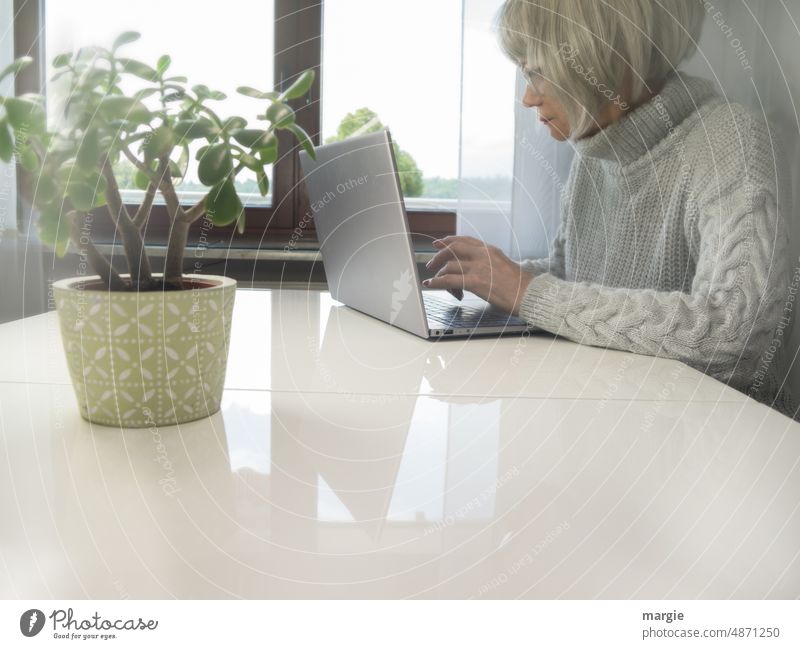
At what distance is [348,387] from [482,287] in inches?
13.9

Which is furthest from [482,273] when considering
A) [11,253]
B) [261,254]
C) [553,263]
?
[11,253]

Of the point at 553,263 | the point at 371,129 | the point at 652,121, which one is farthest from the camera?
the point at 371,129

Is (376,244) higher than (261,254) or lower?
higher

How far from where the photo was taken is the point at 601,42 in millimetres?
1108

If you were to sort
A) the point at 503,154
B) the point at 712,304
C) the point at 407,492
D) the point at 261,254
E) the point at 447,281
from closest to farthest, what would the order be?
the point at 407,492
the point at 712,304
the point at 447,281
the point at 261,254
the point at 503,154

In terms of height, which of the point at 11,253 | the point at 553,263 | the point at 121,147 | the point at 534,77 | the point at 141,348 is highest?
the point at 534,77

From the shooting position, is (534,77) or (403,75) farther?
(403,75)

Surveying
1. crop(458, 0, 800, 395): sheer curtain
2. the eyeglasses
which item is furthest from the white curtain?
the eyeglasses

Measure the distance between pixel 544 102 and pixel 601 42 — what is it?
15cm

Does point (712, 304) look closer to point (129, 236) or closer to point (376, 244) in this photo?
point (376, 244)

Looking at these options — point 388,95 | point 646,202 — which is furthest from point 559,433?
point 388,95

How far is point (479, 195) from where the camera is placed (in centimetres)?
202

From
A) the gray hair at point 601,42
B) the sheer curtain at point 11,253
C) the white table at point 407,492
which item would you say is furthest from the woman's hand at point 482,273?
the sheer curtain at point 11,253
